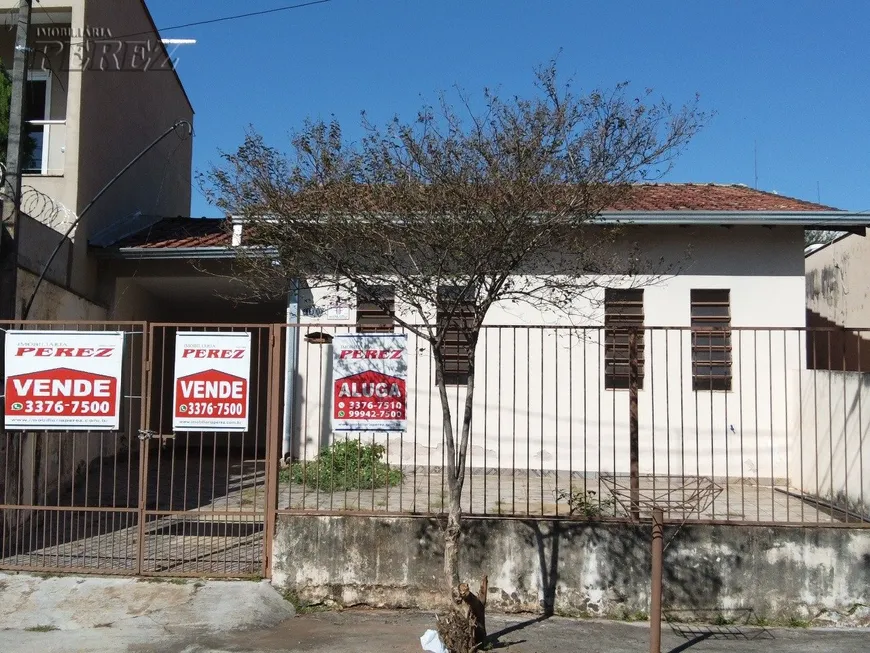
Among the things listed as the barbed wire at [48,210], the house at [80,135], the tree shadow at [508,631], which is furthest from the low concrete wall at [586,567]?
the barbed wire at [48,210]

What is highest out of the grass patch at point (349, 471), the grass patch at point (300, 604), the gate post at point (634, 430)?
the gate post at point (634, 430)

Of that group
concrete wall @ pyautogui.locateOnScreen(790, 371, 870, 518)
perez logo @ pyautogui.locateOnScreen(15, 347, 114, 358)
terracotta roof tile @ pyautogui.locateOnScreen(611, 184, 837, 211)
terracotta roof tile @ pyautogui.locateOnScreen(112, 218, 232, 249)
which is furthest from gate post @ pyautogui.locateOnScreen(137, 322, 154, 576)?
concrete wall @ pyautogui.locateOnScreen(790, 371, 870, 518)

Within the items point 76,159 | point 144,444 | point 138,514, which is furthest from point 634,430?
point 76,159

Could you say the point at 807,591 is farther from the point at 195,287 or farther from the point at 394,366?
the point at 195,287

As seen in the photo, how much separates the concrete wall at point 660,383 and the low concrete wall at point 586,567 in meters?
3.88

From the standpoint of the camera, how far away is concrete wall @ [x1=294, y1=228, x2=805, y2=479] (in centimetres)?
1048

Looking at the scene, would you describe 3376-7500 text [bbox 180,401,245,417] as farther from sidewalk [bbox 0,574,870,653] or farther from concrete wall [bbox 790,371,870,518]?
concrete wall [bbox 790,371,870,518]

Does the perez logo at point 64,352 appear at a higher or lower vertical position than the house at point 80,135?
lower

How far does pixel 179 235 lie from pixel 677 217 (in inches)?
292

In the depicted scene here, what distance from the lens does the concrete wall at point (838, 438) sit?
25.2 feet

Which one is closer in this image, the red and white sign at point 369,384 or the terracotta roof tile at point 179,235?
the red and white sign at point 369,384

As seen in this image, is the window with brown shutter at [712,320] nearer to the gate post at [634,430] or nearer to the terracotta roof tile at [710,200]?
the terracotta roof tile at [710,200]

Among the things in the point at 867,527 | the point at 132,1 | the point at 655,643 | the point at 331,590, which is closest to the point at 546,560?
the point at 655,643

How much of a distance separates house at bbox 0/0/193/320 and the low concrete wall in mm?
4332
